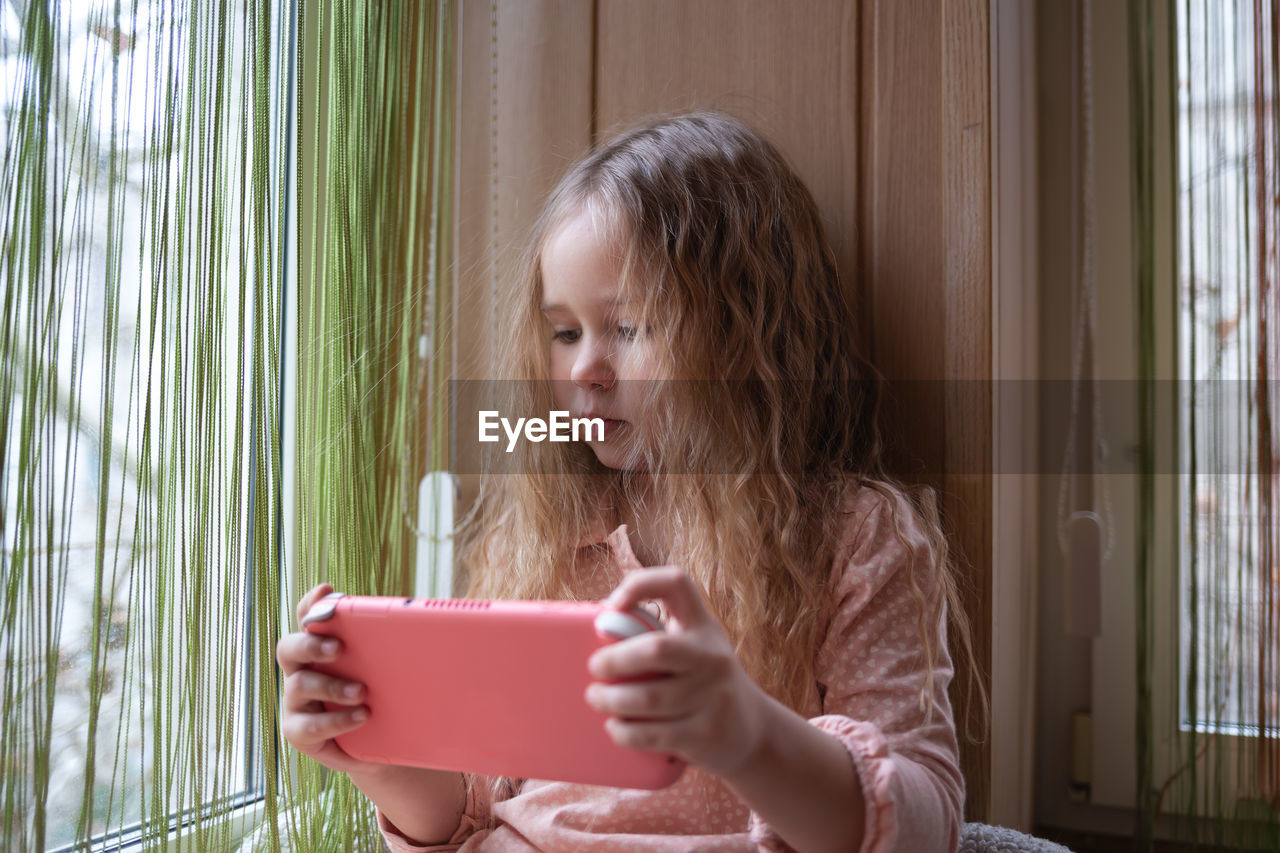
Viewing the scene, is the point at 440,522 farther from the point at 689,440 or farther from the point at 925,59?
the point at 925,59

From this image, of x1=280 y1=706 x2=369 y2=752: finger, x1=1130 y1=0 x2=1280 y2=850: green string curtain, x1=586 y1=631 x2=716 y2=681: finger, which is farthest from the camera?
x1=1130 y1=0 x2=1280 y2=850: green string curtain

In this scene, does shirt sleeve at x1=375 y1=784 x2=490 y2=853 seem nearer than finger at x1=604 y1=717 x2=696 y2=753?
No

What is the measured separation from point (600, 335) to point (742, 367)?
0.42 ft

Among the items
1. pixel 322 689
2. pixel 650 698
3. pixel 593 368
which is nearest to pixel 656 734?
pixel 650 698

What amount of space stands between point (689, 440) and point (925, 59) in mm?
407

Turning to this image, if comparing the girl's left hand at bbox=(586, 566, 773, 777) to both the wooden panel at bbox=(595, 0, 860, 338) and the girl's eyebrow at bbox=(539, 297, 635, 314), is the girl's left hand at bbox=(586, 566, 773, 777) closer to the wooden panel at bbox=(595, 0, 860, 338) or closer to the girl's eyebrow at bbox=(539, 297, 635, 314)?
the girl's eyebrow at bbox=(539, 297, 635, 314)

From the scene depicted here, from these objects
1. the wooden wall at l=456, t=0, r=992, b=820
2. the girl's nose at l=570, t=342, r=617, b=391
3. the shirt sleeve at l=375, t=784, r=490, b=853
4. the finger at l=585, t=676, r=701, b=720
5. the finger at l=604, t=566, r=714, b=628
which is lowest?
the shirt sleeve at l=375, t=784, r=490, b=853

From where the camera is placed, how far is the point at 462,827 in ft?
2.49

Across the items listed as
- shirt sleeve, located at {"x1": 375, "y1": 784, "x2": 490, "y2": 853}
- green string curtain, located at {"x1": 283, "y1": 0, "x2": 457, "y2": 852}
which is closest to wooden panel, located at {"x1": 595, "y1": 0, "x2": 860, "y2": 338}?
green string curtain, located at {"x1": 283, "y1": 0, "x2": 457, "y2": 852}

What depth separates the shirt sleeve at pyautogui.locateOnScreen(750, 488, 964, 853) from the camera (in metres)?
0.57

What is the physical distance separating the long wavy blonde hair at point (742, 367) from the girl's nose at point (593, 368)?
1.7 inches

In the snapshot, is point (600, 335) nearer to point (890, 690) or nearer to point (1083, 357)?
point (890, 690)

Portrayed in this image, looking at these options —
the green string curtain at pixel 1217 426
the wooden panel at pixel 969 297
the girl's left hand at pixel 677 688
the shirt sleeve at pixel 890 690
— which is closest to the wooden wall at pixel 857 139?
the wooden panel at pixel 969 297

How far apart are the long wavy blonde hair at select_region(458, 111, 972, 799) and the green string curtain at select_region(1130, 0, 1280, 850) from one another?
0.31 m
